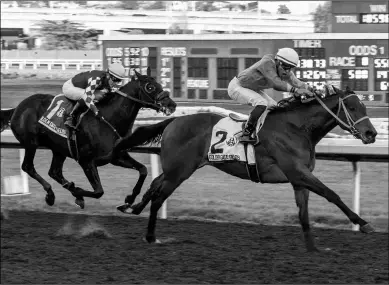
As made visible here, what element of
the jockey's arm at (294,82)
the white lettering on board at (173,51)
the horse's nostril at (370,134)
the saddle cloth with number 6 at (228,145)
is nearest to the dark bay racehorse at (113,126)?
the saddle cloth with number 6 at (228,145)

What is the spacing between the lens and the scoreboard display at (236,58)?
9.08 m

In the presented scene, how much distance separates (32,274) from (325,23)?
6.27m

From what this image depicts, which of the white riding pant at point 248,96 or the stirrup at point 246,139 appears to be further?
the white riding pant at point 248,96

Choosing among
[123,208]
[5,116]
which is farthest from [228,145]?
[5,116]

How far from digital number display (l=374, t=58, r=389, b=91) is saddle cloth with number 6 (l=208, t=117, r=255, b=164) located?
3217 mm

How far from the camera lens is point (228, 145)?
6203 millimetres

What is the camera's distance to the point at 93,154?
7.29 metres

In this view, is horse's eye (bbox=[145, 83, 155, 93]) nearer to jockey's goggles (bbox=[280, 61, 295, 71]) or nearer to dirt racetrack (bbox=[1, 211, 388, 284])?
dirt racetrack (bbox=[1, 211, 388, 284])

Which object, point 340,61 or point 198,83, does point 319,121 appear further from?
point 198,83

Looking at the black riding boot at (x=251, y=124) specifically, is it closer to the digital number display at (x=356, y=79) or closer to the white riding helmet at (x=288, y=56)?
the white riding helmet at (x=288, y=56)

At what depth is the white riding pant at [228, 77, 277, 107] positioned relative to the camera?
626 centimetres

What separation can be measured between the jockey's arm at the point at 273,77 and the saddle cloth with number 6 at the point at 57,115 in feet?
6.99

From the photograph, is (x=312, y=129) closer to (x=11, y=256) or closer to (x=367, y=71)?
(x=11, y=256)

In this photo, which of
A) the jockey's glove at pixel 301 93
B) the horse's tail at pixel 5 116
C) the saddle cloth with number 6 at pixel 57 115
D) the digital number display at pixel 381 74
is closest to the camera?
the jockey's glove at pixel 301 93
